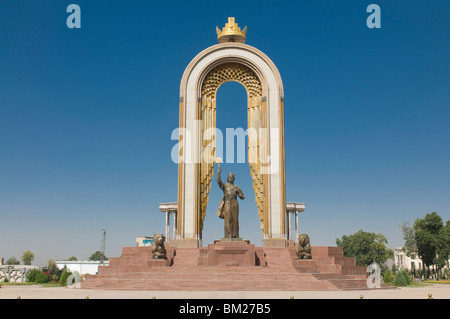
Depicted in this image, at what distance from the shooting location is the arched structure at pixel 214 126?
23594 mm

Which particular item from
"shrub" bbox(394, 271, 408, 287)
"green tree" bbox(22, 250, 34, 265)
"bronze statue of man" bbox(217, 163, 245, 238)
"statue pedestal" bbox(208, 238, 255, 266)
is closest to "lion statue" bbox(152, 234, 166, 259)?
"statue pedestal" bbox(208, 238, 255, 266)

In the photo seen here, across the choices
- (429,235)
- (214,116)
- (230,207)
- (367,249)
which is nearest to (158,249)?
(230,207)

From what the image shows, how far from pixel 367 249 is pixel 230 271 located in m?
50.7

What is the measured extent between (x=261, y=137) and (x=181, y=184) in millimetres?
5395

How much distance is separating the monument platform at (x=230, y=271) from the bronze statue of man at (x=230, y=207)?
0.77 m

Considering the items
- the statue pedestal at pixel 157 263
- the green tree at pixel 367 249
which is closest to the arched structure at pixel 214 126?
the statue pedestal at pixel 157 263

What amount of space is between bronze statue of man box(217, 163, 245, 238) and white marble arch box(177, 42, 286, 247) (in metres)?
4.50

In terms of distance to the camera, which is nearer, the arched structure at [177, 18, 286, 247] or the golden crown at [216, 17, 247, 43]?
the arched structure at [177, 18, 286, 247]

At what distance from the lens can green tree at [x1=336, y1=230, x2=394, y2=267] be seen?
195ft

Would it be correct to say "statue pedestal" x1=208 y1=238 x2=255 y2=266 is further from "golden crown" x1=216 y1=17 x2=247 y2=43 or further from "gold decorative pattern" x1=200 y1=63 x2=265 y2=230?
"golden crown" x1=216 y1=17 x2=247 y2=43

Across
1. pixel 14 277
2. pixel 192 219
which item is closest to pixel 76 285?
pixel 192 219
